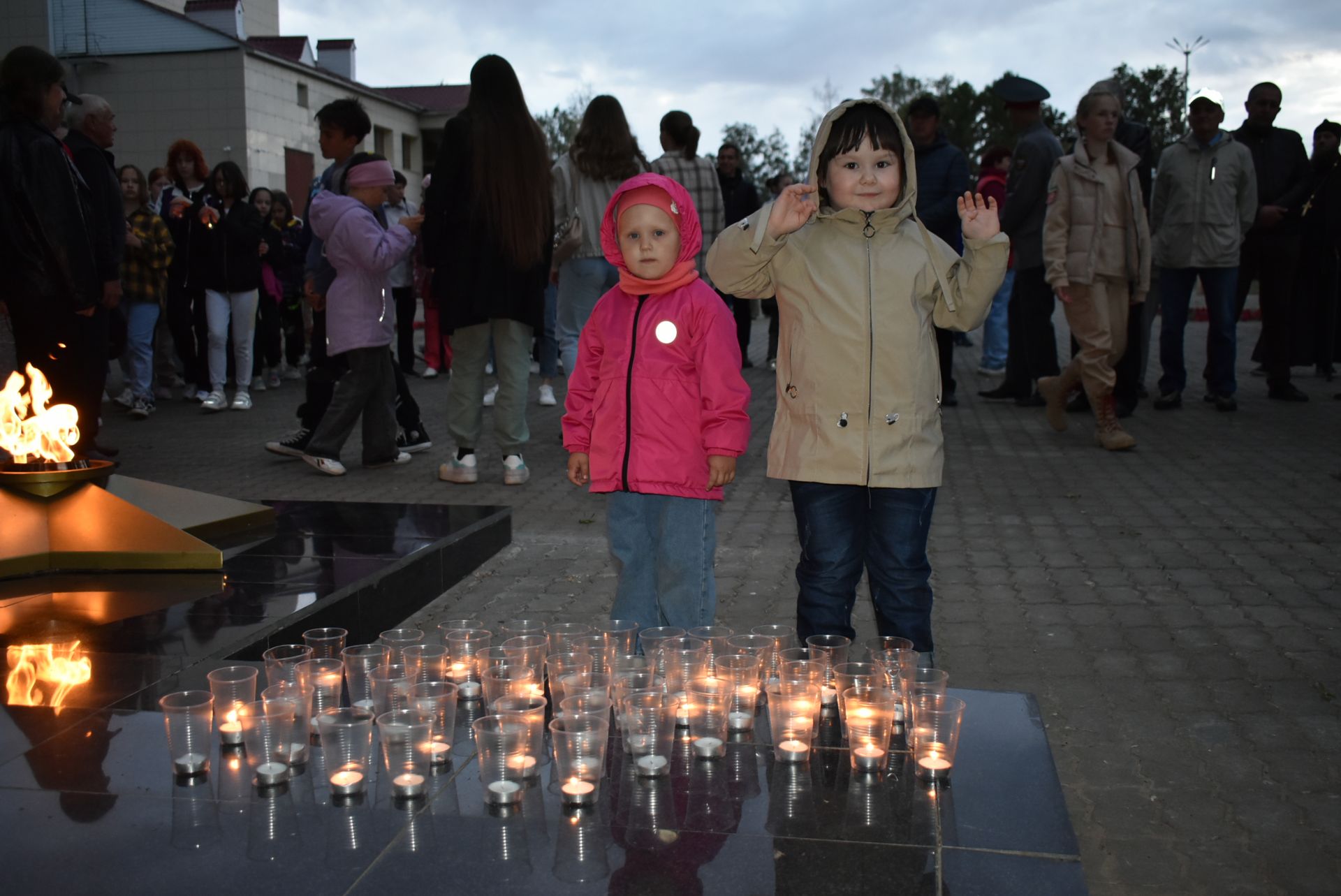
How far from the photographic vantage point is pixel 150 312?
10.3m

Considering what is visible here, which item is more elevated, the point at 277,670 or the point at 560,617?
the point at 277,670

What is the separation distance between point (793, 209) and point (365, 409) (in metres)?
4.96

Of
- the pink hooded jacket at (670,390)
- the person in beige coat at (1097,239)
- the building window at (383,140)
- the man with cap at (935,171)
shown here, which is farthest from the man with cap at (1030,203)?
the building window at (383,140)

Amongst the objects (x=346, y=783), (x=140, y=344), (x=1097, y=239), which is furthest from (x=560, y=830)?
(x=140, y=344)

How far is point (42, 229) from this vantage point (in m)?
6.61

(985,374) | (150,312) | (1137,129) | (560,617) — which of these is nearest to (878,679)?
(560,617)

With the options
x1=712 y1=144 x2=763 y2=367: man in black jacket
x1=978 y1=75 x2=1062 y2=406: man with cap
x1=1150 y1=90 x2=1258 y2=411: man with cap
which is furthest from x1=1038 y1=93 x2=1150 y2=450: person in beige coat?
x1=712 y1=144 x2=763 y2=367: man in black jacket

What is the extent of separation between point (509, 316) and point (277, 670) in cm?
414

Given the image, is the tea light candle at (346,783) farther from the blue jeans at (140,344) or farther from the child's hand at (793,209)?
the blue jeans at (140,344)

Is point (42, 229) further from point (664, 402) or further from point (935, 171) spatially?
point (935, 171)

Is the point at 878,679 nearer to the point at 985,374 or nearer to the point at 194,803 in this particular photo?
the point at 194,803

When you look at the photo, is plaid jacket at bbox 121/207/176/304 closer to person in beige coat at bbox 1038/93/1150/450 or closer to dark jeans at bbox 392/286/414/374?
dark jeans at bbox 392/286/414/374

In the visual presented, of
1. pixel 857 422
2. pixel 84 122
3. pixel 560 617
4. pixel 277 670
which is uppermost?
pixel 84 122

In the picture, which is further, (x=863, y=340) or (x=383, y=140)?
(x=383, y=140)
